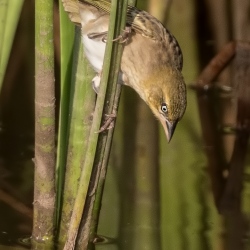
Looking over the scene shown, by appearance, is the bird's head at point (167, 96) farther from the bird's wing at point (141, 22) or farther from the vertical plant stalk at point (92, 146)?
the vertical plant stalk at point (92, 146)

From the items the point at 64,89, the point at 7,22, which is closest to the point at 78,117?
the point at 64,89

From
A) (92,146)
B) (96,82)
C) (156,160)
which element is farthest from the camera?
(156,160)

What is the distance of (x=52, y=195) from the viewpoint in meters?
2.61

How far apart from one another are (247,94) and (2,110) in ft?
4.19

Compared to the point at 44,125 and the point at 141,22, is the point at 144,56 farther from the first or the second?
the point at 44,125

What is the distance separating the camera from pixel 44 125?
253cm

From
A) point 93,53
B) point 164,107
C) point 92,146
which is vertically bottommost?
point 92,146

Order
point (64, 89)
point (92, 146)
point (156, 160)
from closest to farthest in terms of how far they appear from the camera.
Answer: point (92, 146) < point (64, 89) < point (156, 160)

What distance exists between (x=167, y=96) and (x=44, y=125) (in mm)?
393

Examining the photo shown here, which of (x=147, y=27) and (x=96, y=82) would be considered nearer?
(x=96, y=82)

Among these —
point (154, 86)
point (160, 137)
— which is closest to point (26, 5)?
point (160, 137)

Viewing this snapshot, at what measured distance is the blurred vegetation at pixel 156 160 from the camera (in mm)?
2971

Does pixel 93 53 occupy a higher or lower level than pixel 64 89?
higher

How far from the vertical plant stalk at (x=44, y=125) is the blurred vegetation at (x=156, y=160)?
8.7 inches
